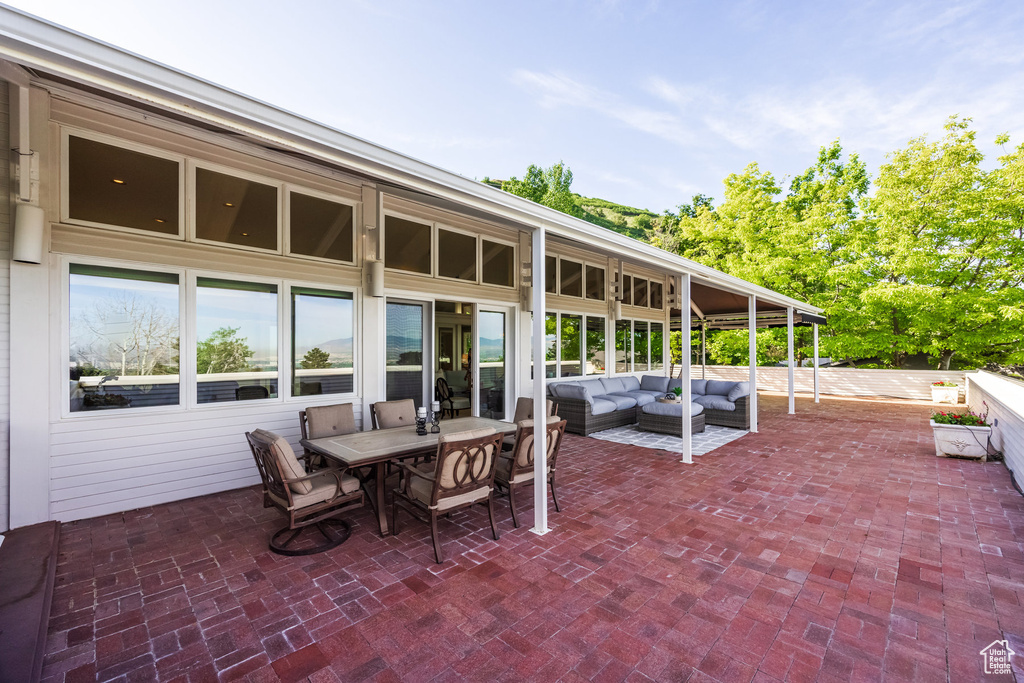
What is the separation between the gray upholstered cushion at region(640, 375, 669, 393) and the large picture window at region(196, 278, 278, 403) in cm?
780

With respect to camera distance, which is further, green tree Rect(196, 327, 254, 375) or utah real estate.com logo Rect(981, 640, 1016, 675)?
green tree Rect(196, 327, 254, 375)

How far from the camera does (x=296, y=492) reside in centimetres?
318

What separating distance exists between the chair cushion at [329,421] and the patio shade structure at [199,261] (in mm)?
587

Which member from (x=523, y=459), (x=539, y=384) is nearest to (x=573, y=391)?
(x=523, y=459)

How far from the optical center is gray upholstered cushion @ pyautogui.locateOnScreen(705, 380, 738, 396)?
27.5 feet

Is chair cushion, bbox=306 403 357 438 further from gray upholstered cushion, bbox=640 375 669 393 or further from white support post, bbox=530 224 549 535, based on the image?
gray upholstered cushion, bbox=640 375 669 393

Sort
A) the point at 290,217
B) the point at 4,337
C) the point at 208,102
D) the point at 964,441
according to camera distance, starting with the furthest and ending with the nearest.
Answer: the point at 964,441, the point at 290,217, the point at 4,337, the point at 208,102

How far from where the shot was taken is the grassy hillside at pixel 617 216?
96.9ft

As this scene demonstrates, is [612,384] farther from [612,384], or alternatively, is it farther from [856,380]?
[856,380]

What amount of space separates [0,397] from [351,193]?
3.80 meters

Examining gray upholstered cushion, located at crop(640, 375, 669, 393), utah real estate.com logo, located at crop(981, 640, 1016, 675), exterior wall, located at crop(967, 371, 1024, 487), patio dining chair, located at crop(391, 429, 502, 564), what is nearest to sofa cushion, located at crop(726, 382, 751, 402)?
gray upholstered cushion, located at crop(640, 375, 669, 393)

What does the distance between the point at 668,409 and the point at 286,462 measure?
6.27m

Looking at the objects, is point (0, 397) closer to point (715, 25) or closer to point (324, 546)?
point (324, 546)

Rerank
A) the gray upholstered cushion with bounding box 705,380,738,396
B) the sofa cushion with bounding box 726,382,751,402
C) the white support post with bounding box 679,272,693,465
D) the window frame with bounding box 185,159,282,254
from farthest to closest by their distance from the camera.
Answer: the gray upholstered cushion with bounding box 705,380,738,396, the sofa cushion with bounding box 726,382,751,402, the white support post with bounding box 679,272,693,465, the window frame with bounding box 185,159,282,254
